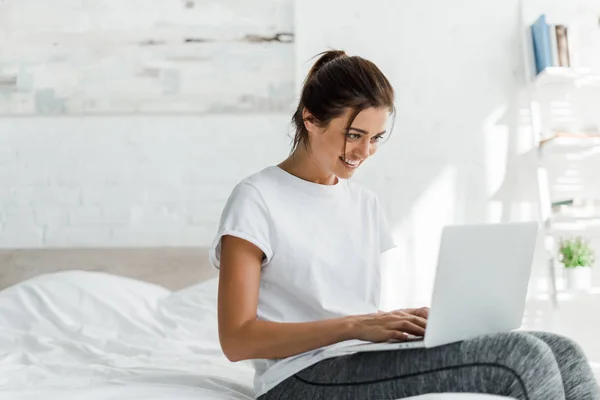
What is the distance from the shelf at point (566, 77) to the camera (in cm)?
305

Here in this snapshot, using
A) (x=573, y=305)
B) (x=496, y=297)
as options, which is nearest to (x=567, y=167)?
(x=573, y=305)

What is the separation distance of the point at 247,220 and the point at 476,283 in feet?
1.44

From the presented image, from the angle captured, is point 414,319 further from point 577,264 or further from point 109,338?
point 577,264

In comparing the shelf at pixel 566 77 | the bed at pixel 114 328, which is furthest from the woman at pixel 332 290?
the shelf at pixel 566 77

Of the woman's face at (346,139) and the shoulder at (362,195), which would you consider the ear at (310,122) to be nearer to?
the woman's face at (346,139)

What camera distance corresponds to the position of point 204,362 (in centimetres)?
207

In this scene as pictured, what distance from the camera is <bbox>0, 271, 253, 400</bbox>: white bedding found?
5.31ft

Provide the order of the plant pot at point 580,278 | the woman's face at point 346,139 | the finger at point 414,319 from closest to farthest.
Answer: the finger at point 414,319 → the woman's face at point 346,139 → the plant pot at point 580,278

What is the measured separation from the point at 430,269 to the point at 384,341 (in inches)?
80.7

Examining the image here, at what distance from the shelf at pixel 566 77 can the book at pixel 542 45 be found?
0.04 meters

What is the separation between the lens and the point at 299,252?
1438 millimetres

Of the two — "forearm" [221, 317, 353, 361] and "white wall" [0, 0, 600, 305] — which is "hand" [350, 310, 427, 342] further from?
"white wall" [0, 0, 600, 305]

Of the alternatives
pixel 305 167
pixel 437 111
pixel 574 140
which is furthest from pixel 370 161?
pixel 305 167

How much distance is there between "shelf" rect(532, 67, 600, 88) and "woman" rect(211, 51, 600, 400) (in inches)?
67.0
